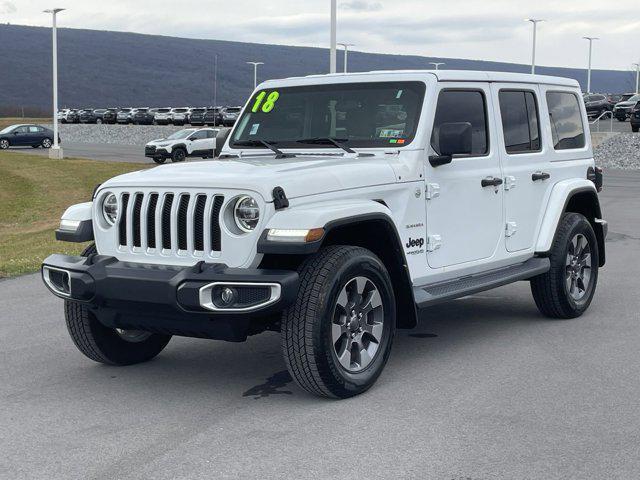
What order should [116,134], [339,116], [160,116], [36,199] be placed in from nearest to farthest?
[339,116]
[36,199]
[116,134]
[160,116]

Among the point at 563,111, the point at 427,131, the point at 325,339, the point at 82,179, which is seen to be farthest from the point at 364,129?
the point at 82,179

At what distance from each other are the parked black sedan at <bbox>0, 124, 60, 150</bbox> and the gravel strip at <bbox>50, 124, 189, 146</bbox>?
895cm

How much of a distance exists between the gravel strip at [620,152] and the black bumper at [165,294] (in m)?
34.8

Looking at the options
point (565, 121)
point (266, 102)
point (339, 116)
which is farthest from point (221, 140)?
point (565, 121)

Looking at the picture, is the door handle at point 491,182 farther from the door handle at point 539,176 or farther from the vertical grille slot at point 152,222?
the vertical grille slot at point 152,222

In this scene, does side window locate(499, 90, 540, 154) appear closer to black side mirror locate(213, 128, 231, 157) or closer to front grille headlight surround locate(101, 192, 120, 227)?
black side mirror locate(213, 128, 231, 157)

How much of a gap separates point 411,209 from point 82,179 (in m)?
27.1

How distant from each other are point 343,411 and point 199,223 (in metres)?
1.34

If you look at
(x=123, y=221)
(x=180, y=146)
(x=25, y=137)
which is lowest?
(x=25, y=137)

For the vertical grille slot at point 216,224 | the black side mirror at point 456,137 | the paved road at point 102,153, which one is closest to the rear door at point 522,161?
the black side mirror at point 456,137

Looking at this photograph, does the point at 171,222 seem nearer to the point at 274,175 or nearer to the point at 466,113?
the point at 274,175

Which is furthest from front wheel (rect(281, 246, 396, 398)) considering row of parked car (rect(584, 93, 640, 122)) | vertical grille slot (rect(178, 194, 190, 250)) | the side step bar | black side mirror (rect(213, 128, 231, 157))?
row of parked car (rect(584, 93, 640, 122))

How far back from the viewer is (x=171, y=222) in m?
5.73

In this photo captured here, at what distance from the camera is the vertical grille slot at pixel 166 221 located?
19.0ft
